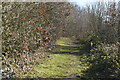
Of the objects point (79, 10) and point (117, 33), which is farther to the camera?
point (79, 10)

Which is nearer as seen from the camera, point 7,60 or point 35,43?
point 7,60

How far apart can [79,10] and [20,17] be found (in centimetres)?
2344

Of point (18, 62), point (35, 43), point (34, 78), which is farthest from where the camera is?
point (35, 43)

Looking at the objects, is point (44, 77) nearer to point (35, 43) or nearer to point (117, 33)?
point (35, 43)

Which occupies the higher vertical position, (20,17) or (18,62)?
(20,17)

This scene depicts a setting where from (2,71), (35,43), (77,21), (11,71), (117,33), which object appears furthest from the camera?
(77,21)

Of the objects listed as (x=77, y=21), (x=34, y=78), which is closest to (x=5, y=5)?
(x=34, y=78)

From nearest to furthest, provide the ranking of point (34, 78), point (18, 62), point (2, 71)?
point (2, 71)
point (34, 78)
point (18, 62)

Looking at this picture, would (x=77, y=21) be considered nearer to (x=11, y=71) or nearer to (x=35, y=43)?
(x=35, y=43)

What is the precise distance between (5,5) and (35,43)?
8.34 feet

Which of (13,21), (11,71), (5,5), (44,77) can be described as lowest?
(44,77)

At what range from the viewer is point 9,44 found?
539 centimetres

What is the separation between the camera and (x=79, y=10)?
2830cm

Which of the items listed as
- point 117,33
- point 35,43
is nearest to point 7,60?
point 35,43
